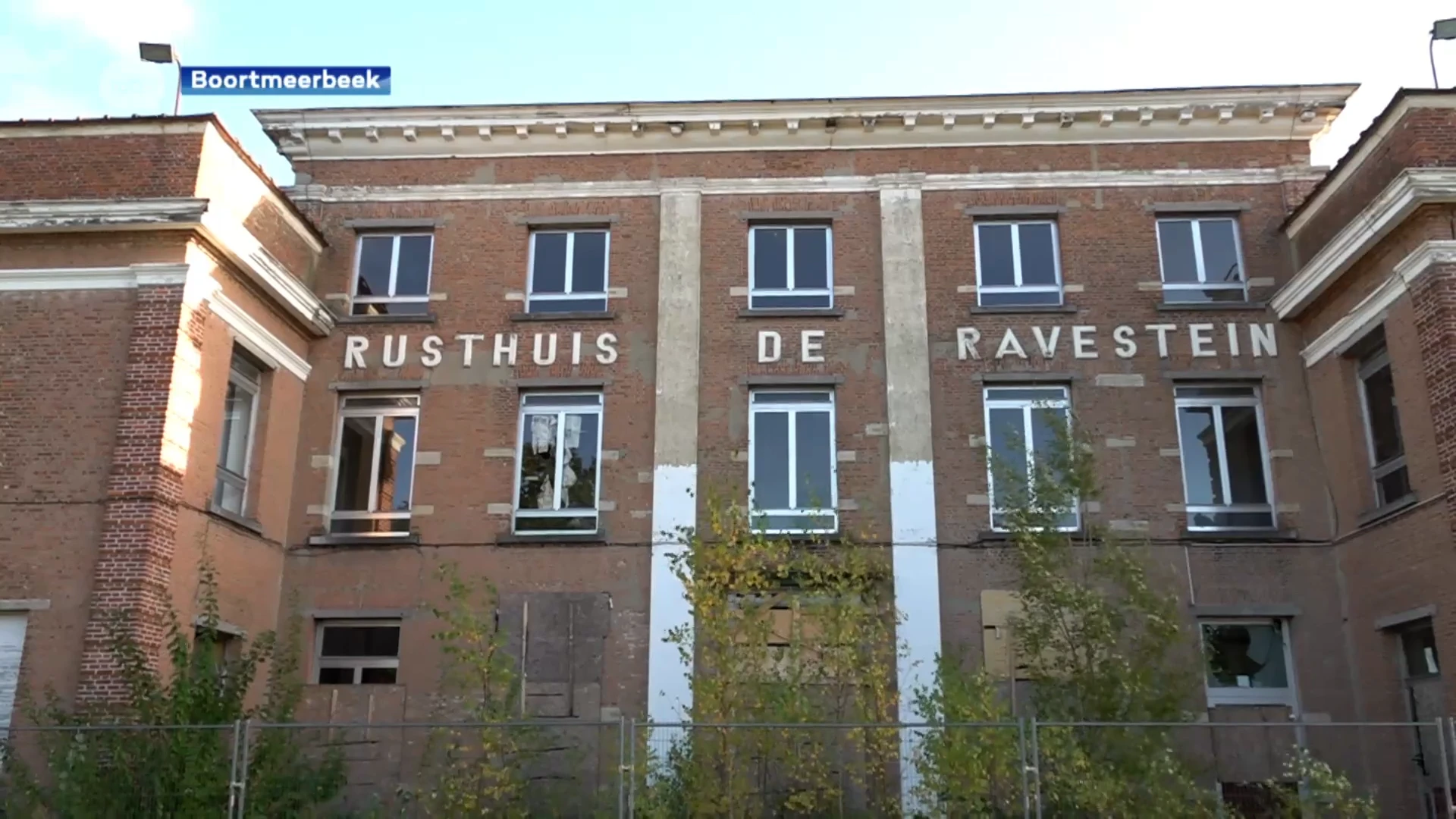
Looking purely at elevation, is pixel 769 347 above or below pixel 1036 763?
above

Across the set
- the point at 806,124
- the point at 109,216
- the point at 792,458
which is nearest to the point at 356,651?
the point at 109,216

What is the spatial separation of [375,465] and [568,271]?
4.25m

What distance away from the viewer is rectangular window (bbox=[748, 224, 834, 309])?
18781 mm

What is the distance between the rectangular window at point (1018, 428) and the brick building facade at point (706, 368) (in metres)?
0.09

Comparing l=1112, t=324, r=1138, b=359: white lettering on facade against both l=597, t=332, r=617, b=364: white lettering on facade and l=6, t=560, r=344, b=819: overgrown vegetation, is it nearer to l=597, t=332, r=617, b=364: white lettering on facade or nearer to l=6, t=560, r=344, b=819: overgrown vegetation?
l=597, t=332, r=617, b=364: white lettering on facade

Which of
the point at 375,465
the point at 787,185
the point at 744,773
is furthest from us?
the point at 787,185

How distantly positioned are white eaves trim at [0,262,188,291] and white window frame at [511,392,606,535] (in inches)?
209

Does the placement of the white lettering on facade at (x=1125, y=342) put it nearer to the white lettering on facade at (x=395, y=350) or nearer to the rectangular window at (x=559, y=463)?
the rectangular window at (x=559, y=463)

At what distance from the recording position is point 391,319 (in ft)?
62.0

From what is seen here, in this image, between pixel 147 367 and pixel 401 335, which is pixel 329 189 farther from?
pixel 147 367

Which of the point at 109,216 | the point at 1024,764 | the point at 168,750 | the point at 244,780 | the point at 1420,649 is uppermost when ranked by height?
the point at 109,216

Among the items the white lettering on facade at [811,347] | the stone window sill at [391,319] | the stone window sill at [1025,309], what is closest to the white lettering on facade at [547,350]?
the stone window sill at [391,319]

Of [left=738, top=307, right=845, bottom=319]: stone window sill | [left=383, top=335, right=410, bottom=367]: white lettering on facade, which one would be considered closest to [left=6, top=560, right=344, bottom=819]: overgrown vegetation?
[left=383, top=335, right=410, bottom=367]: white lettering on facade

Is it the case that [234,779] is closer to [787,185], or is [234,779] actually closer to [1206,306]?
[787,185]
